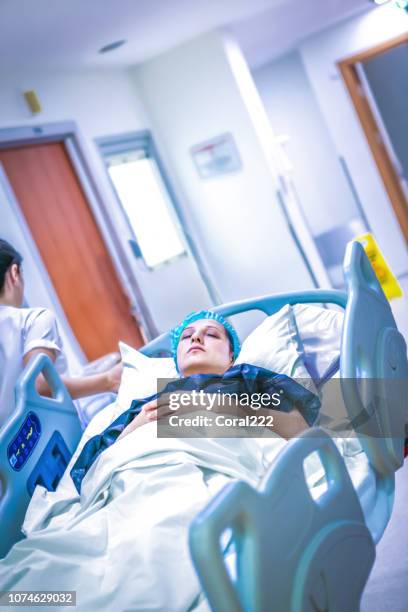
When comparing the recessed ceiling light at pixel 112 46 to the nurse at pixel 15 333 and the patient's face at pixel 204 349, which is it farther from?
the patient's face at pixel 204 349

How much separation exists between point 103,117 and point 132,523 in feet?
13.4

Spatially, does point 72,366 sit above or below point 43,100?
below

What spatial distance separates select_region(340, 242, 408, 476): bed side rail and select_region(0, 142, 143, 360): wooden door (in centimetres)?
235

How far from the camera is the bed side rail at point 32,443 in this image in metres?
2.05

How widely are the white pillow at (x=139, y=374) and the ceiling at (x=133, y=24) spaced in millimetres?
1782

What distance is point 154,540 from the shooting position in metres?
1.57

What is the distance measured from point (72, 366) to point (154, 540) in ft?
8.79

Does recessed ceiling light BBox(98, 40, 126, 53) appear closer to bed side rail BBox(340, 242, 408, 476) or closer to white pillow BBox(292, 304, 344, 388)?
white pillow BBox(292, 304, 344, 388)

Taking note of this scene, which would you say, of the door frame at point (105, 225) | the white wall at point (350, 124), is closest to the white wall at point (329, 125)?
the white wall at point (350, 124)

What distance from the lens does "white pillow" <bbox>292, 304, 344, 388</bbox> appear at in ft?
8.43

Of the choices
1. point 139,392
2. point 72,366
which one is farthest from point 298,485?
point 72,366

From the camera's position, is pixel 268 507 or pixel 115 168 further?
pixel 115 168

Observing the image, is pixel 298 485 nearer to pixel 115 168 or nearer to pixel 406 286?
pixel 115 168

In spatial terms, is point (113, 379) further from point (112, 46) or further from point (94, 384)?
point (112, 46)
